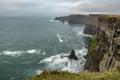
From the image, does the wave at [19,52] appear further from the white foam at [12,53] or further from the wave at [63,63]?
the wave at [63,63]

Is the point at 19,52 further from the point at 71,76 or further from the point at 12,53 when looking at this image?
the point at 71,76

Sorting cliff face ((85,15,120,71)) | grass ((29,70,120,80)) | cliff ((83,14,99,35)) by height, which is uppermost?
grass ((29,70,120,80))

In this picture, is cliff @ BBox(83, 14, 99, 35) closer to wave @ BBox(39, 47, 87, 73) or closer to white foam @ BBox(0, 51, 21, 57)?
wave @ BBox(39, 47, 87, 73)

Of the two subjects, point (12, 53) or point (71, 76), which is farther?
point (12, 53)

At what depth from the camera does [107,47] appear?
5175cm

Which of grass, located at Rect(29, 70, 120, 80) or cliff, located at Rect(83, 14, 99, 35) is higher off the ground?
grass, located at Rect(29, 70, 120, 80)

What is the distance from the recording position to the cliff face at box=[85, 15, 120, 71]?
4153 cm

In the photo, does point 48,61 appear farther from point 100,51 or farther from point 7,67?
point 100,51

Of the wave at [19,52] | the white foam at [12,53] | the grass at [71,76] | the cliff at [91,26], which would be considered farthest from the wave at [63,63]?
the cliff at [91,26]

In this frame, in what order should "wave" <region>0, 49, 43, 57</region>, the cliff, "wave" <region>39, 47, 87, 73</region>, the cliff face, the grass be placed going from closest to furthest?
the grass, the cliff face, "wave" <region>39, 47, 87, 73</region>, "wave" <region>0, 49, 43, 57</region>, the cliff

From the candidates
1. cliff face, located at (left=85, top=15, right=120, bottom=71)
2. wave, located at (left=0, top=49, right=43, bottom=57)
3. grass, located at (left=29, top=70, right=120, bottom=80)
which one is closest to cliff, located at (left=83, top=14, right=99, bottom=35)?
wave, located at (left=0, top=49, right=43, bottom=57)

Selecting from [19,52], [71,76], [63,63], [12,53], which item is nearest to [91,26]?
[19,52]

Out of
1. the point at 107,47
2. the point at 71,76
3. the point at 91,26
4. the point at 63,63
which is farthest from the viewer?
the point at 91,26

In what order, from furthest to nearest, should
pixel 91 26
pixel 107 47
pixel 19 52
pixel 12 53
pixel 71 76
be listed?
pixel 91 26 → pixel 19 52 → pixel 12 53 → pixel 107 47 → pixel 71 76
